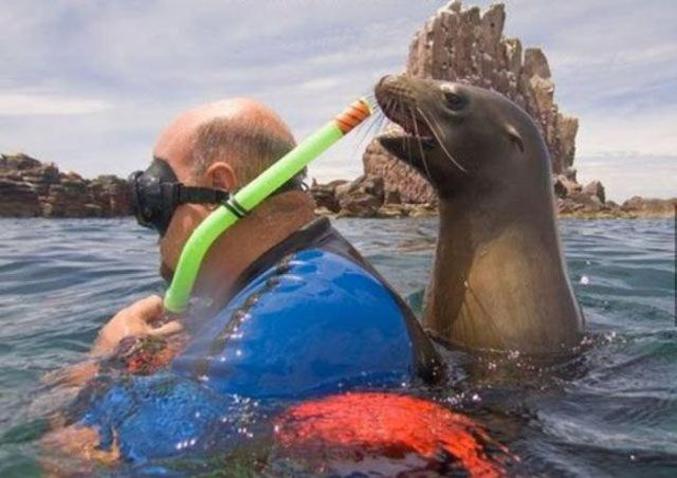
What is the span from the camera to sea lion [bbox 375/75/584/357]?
4051 mm

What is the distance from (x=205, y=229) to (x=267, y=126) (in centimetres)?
46

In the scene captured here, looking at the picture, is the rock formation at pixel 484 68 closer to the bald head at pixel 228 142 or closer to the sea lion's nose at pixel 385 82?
the sea lion's nose at pixel 385 82

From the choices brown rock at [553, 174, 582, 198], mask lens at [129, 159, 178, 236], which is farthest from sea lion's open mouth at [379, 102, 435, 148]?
brown rock at [553, 174, 582, 198]

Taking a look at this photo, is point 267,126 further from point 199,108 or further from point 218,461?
point 218,461

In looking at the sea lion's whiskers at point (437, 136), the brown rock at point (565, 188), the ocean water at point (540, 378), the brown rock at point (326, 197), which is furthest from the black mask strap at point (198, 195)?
the brown rock at point (565, 188)

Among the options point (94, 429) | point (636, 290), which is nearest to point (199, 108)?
point (94, 429)

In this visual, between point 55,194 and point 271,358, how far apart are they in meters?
44.9

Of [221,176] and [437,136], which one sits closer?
[221,176]

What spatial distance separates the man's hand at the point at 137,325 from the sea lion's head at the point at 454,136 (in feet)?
4.88

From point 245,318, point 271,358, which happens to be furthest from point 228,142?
point 271,358

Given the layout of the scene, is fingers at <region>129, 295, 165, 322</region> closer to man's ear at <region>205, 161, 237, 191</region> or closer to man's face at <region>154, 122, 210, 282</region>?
man's face at <region>154, 122, 210, 282</region>

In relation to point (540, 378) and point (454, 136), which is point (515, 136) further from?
point (540, 378)

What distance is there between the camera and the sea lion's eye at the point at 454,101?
171 inches

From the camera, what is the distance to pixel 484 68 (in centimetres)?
5591
